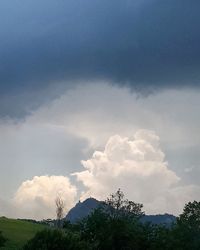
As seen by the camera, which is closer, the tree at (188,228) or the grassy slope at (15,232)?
→ the tree at (188,228)

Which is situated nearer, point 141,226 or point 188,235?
point 188,235

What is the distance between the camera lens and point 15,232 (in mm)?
104938

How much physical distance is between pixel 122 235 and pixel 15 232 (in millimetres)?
36064

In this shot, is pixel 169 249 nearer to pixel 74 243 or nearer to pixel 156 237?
pixel 156 237

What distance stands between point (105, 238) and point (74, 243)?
524 inches

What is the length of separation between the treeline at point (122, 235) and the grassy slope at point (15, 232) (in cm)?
1331

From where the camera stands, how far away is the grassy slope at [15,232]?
91.6 meters

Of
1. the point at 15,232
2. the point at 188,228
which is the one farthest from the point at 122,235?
the point at 15,232

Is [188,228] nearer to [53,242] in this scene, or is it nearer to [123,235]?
[123,235]

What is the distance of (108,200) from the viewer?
119062 mm

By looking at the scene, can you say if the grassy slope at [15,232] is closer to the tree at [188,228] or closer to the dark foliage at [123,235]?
the dark foliage at [123,235]

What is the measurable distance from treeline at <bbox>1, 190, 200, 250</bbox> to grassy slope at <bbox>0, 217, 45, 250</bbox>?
13306 millimetres

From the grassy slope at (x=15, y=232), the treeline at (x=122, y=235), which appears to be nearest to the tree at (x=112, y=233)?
the treeline at (x=122, y=235)

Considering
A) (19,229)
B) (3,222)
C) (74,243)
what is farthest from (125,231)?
(3,222)
